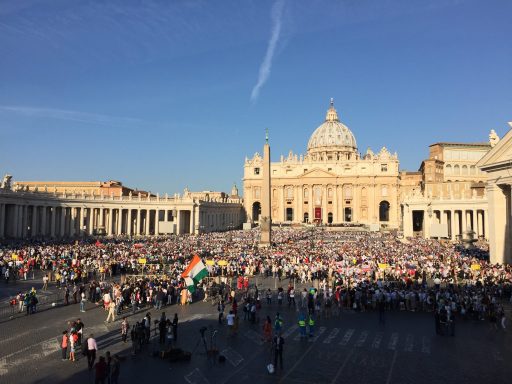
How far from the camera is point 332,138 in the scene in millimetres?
132750

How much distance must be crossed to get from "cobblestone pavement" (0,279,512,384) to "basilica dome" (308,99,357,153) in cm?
11678

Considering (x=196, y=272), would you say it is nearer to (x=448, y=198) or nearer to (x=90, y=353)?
(x=90, y=353)

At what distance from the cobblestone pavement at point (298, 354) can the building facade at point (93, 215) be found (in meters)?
39.3

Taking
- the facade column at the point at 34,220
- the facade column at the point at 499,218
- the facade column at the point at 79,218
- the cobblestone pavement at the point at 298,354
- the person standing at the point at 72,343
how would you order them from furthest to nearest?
the facade column at the point at 79,218 < the facade column at the point at 34,220 < the facade column at the point at 499,218 < the person standing at the point at 72,343 < the cobblestone pavement at the point at 298,354

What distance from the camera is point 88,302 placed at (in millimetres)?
19828

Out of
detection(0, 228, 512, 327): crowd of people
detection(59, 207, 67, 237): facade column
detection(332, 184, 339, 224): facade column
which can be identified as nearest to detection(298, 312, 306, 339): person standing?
detection(0, 228, 512, 327): crowd of people

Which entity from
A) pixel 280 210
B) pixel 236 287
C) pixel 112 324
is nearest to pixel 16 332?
pixel 112 324

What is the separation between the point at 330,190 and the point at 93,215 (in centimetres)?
6026

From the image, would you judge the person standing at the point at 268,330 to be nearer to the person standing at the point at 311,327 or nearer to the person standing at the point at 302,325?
the person standing at the point at 302,325

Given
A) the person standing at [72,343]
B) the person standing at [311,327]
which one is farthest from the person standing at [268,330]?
the person standing at [72,343]

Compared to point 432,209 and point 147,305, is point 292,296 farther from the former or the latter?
point 432,209

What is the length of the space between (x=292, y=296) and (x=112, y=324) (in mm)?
7572

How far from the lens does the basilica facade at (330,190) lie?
10356 cm

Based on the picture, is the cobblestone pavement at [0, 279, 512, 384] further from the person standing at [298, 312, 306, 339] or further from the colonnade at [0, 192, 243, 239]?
the colonnade at [0, 192, 243, 239]
